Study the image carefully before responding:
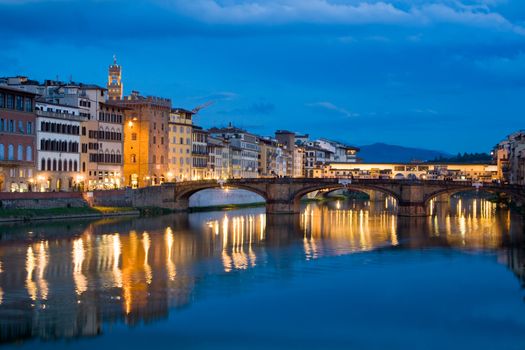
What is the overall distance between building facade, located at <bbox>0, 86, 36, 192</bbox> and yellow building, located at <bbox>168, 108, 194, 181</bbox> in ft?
96.4

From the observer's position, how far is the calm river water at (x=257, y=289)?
3328 cm

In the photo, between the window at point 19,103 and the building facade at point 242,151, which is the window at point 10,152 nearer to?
the window at point 19,103

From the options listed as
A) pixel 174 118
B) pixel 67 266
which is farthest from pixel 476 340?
pixel 174 118

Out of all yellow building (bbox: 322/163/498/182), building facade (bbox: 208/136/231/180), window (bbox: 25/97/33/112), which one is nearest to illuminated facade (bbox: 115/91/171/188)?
building facade (bbox: 208/136/231/180)

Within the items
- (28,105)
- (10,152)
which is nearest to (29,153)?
(10,152)

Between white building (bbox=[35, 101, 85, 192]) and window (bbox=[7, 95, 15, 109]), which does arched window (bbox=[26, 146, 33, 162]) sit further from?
window (bbox=[7, 95, 15, 109])

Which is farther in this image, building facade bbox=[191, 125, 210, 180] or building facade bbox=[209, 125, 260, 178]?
building facade bbox=[209, 125, 260, 178]

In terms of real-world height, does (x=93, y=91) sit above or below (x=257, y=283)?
above

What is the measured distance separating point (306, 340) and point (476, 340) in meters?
6.20

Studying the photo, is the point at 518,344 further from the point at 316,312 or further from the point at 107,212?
the point at 107,212

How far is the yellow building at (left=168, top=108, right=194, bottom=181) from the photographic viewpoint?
371 ft

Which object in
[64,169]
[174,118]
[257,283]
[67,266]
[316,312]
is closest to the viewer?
[316,312]

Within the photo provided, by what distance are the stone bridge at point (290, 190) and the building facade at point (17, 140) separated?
13.2m

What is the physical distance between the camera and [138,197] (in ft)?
307
